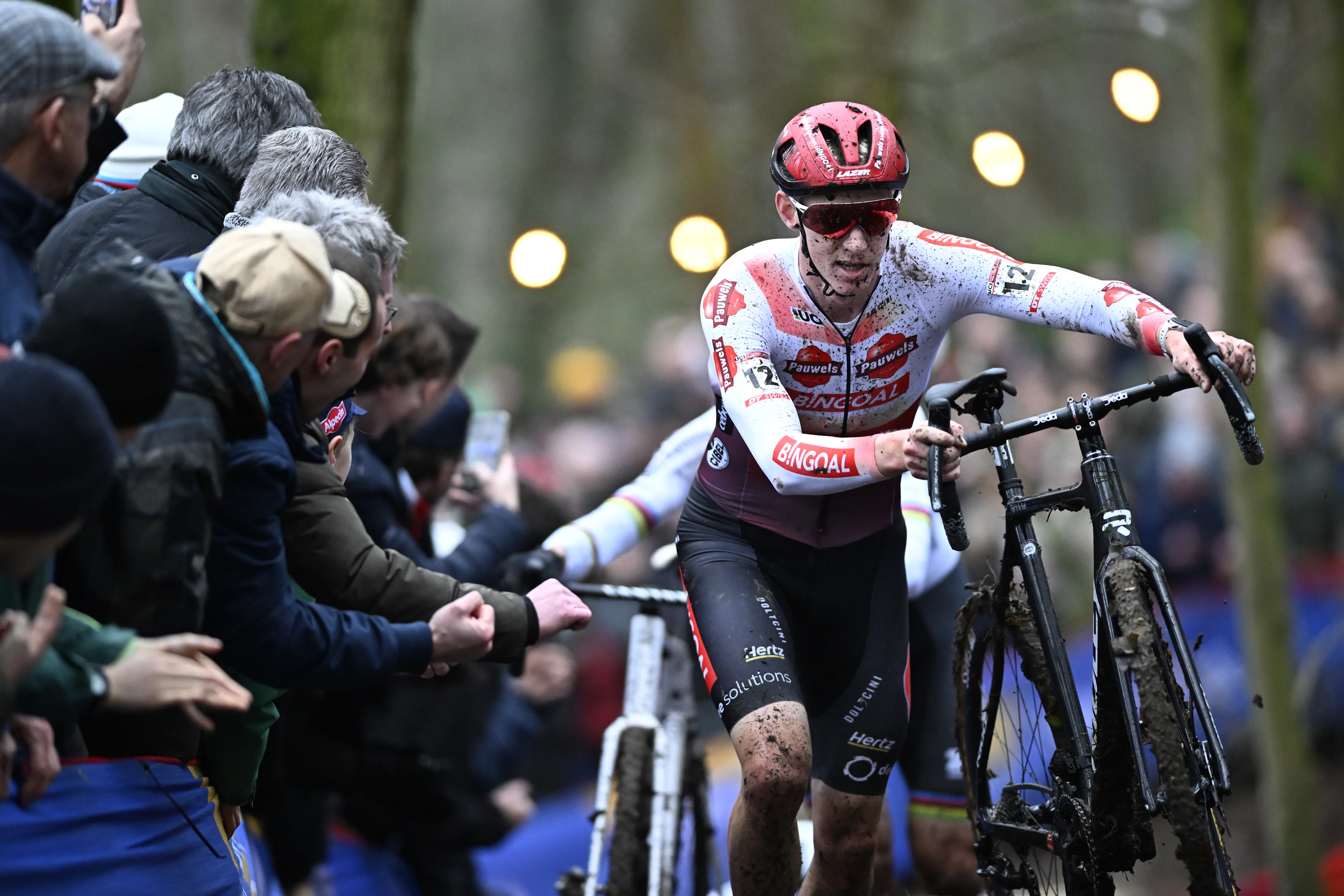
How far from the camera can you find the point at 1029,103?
797 inches

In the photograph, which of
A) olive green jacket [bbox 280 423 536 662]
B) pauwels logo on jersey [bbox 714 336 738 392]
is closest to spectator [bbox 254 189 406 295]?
olive green jacket [bbox 280 423 536 662]

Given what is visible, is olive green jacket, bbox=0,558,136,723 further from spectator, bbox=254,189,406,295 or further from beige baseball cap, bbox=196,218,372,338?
spectator, bbox=254,189,406,295

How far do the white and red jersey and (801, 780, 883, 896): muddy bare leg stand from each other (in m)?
0.82

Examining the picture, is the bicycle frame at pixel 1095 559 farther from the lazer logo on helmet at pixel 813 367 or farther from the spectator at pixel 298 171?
the spectator at pixel 298 171

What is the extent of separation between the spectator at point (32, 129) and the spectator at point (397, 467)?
2.19 m

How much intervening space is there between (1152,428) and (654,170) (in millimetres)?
14031

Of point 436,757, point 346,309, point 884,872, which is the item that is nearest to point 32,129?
point 346,309

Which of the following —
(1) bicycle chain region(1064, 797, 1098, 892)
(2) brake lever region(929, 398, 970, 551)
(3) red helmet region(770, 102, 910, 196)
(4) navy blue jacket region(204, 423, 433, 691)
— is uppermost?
(3) red helmet region(770, 102, 910, 196)

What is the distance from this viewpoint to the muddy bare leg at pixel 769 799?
14.1ft

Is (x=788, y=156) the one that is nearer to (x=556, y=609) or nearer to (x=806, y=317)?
(x=806, y=317)

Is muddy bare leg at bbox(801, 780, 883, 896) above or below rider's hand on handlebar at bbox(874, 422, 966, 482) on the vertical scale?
below

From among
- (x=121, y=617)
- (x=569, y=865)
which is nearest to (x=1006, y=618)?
(x=121, y=617)

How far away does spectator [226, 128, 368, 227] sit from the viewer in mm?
4109

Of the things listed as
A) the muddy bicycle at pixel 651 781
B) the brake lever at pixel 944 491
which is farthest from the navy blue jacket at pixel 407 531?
the brake lever at pixel 944 491
